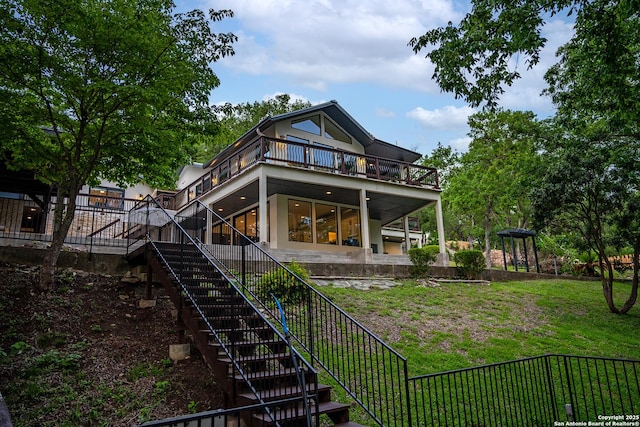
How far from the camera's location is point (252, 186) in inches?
661

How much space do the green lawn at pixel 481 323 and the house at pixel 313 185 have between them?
4275 mm

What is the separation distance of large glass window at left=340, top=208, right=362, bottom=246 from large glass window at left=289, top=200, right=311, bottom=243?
2.17 m

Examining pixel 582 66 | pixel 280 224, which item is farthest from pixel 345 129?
pixel 582 66

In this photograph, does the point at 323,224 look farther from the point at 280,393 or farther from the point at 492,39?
the point at 280,393

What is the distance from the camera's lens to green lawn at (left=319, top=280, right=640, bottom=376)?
8.15 m

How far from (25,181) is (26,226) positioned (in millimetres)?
3373

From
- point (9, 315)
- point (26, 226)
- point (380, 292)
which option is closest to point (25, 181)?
point (26, 226)

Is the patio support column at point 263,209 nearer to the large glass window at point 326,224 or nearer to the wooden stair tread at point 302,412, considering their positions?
the large glass window at point 326,224

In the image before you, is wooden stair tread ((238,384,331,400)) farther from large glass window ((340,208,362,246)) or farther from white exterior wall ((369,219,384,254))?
white exterior wall ((369,219,384,254))

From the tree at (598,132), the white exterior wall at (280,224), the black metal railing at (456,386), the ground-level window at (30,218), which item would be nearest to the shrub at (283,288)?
the black metal railing at (456,386)

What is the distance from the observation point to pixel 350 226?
21094 millimetres

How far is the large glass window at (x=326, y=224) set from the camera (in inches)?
789

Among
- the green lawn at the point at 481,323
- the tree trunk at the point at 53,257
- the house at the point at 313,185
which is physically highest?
the house at the point at 313,185

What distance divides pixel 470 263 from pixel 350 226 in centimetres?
680
